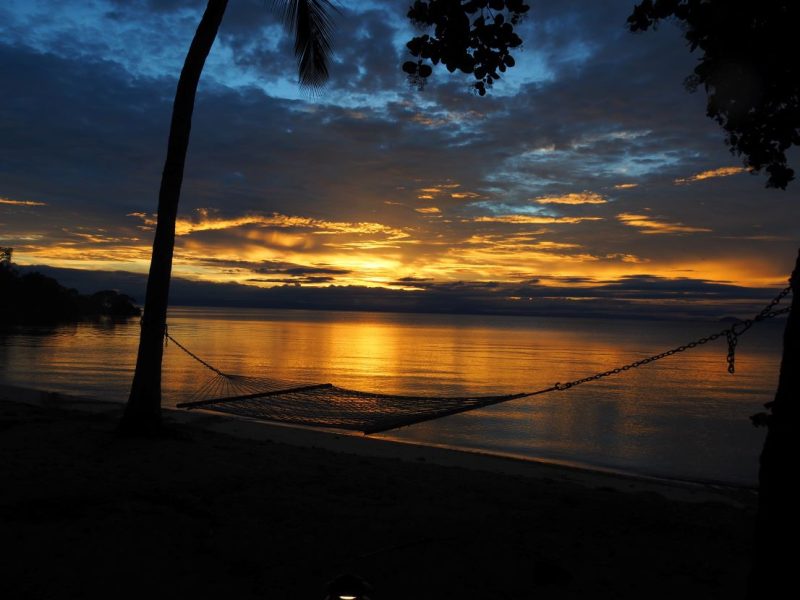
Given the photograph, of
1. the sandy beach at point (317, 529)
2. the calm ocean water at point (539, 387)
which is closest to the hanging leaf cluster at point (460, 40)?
the sandy beach at point (317, 529)

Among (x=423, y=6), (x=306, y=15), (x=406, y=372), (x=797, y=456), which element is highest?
(x=306, y=15)

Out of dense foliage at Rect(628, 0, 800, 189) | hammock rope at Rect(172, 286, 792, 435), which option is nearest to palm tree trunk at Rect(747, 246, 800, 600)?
dense foliage at Rect(628, 0, 800, 189)

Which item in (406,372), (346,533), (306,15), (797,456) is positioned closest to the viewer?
(797,456)

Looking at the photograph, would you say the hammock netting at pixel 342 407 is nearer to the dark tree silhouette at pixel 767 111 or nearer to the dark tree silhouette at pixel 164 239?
the dark tree silhouette at pixel 164 239

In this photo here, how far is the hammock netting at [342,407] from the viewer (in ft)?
25.1

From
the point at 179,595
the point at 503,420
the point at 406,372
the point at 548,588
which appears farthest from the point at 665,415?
the point at 179,595

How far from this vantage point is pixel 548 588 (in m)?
3.12

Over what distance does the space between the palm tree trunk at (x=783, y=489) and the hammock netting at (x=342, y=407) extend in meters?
5.18

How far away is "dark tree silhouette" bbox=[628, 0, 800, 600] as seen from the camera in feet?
6.73

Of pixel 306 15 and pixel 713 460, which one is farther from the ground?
pixel 306 15

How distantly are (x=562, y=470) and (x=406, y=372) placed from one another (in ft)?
56.7

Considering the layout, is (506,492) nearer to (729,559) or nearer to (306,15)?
(729,559)

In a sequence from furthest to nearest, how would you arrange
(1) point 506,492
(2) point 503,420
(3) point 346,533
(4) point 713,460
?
1. (2) point 503,420
2. (4) point 713,460
3. (1) point 506,492
4. (3) point 346,533

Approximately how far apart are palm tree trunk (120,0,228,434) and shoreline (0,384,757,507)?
203cm
